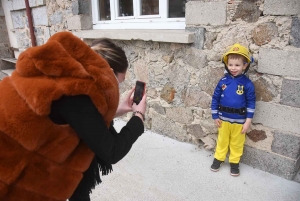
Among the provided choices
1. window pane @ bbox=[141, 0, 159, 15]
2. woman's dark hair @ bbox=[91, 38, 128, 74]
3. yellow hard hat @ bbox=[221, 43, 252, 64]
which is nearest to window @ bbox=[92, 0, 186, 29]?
window pane @ bbox=[141, 0, 159, 15]

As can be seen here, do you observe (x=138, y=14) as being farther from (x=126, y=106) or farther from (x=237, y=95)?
(x=126, y=106)

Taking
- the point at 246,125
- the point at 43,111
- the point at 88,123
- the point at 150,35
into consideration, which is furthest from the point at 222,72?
the point at 43,111

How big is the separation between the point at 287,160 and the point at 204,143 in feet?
2.78

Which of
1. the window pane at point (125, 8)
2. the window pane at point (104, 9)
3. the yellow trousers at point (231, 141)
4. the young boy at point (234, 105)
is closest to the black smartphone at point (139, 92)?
the young boy at point (234, 105)

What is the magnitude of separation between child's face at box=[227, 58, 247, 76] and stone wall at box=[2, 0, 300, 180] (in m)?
0.16

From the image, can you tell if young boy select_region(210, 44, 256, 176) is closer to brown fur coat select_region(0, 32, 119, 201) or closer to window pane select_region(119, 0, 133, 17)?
brown fur coat select_region(0, 32, 119, 201)

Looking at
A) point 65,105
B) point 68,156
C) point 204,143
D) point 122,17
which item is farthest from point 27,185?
point 122,17

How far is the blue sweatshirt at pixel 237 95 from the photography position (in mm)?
2170

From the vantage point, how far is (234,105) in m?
2.22

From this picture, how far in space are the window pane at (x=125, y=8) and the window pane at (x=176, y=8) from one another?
70 centimetres

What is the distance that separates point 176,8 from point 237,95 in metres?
1.35

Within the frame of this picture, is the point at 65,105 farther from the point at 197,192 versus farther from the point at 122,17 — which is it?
Result: the point at 122,17

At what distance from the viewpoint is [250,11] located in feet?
7.14

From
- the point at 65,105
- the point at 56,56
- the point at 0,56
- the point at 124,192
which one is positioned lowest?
the point at 124,192
